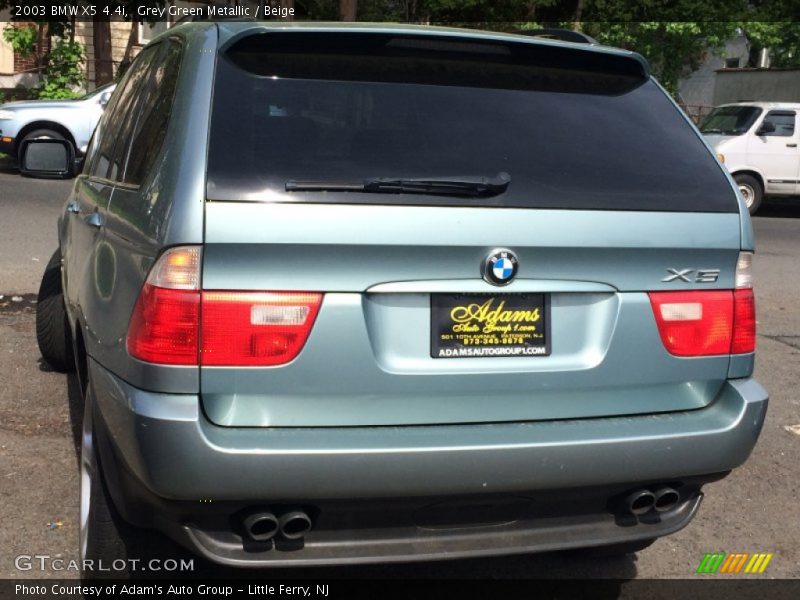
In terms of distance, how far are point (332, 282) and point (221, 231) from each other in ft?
1.01

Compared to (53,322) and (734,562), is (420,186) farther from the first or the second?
(53,322)

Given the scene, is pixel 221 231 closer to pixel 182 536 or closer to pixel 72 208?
pixel 182 536

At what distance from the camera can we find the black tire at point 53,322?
5305 millimetres

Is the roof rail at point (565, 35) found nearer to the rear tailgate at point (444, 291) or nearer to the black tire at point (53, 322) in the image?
the rear tailgate at point (444, 291)

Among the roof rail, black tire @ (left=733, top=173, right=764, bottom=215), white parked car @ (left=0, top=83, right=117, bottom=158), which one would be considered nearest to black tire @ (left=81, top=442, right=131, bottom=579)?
the roof rail

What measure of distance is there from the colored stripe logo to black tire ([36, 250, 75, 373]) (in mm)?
3387

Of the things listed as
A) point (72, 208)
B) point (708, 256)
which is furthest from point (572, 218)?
point (72, 208)

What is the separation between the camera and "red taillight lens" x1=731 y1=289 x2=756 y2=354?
288 centimetres

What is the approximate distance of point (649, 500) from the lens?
2820 millimetres

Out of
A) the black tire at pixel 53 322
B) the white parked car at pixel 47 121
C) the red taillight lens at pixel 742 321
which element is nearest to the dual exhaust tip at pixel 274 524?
the red taillight lens at pixel 742 321

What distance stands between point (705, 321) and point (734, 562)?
4.52 ft

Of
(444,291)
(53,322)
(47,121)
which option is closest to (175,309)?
(444,291)

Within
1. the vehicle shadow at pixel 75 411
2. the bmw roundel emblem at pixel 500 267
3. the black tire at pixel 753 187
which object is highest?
the bmw roundel emblem at pixel 500 267

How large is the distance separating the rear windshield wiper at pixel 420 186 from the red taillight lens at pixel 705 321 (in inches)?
22.6
